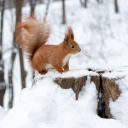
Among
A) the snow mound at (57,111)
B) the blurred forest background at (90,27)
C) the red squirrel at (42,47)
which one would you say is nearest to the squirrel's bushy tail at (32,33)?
the red squirrel at (42,47)

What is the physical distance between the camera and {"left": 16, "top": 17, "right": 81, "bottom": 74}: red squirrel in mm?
2900

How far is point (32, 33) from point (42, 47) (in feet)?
0.67

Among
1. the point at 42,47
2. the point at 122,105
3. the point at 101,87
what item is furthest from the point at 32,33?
the point at 122,105

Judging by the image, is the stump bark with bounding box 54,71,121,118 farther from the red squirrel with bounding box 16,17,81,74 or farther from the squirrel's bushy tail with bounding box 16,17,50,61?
the squirrel's bushy tail with bounding box 16,17,50,61

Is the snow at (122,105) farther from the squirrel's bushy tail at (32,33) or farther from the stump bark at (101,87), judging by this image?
the squirrel's bushy tail at (32,33)

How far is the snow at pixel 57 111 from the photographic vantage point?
2.47 m

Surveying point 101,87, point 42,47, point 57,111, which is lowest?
point 57,111

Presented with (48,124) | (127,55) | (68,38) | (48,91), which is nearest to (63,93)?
(48,91)

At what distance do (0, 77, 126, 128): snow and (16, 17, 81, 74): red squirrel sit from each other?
10.9 inches

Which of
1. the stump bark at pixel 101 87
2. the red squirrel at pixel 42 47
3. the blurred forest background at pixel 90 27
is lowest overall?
the blurred forest background at pixel 90 27

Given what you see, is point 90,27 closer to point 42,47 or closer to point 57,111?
point 42,47

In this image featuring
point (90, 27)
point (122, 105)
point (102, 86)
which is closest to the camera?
point (122, 105)

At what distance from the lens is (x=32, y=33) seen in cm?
321

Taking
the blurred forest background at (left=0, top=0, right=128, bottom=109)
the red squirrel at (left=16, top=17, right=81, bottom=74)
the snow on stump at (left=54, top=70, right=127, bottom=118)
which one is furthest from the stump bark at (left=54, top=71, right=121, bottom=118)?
the blurred forest background at (left=0, top=0, right=128, bottom=109)
